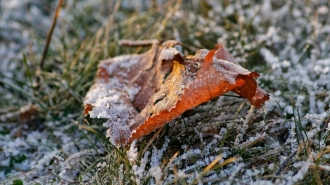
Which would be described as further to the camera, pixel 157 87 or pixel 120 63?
pixel 120 63

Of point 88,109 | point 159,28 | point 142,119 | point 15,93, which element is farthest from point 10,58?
point 142,119

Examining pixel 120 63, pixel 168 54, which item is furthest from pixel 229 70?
pixel 120 63

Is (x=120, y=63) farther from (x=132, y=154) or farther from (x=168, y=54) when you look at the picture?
(x=132, y=154)

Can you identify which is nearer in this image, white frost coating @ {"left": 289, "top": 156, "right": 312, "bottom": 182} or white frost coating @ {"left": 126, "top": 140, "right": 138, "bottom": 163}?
white frost coating @ {"left": 289, "top": 156, "right": 312, "bottom": 182}

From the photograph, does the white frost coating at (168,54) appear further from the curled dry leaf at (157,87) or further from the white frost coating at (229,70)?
the white frost coating at (229,70)

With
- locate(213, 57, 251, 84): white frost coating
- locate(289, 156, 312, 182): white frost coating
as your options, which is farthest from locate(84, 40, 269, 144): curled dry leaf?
locate(289, 156, 312, 182): white frost coating

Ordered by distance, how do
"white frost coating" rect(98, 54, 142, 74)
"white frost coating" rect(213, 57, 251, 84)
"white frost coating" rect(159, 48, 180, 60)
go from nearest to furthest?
"white frost coating" rect(213, 57, 251, 84), "white frost coating" rect(159, 48, 180, 60), "white frost coating" rect(98, 54, 142, 74)

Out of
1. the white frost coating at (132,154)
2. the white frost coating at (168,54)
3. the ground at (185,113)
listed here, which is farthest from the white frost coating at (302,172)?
the white frost coating at (168,54)

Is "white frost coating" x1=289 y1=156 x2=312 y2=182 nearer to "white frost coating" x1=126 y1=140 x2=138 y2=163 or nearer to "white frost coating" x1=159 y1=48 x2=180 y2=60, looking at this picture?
"white frost coating" x1=126 y1=140 x2=138 y2=163
